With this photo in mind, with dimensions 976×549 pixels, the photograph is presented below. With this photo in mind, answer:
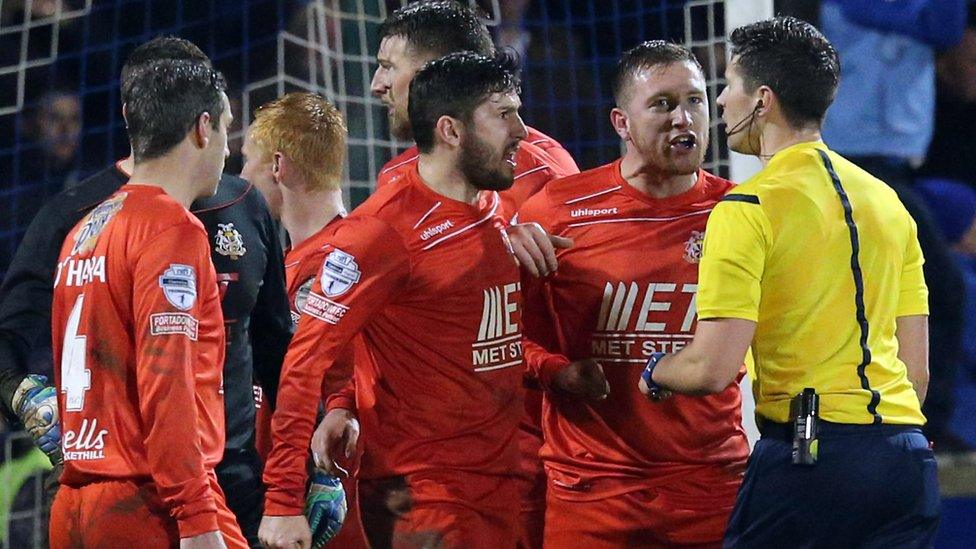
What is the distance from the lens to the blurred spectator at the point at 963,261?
21.7 feet

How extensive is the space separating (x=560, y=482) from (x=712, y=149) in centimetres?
228

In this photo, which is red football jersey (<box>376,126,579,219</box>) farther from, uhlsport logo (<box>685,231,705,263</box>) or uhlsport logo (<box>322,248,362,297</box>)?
uhlsport logo (<box>322,248,362,297</box>)

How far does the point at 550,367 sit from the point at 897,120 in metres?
3.05

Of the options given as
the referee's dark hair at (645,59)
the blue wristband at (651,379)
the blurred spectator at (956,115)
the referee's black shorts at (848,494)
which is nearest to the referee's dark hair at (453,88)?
the referee's dark hair at (645,59)

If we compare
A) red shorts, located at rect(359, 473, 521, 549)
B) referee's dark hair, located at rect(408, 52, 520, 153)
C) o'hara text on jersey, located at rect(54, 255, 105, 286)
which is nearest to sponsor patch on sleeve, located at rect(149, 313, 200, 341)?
o'hara text on jersey, located at rect(54, 255, 105, 286)

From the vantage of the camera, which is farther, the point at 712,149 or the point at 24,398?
the point at 712,149

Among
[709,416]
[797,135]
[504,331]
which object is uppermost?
[797,135]

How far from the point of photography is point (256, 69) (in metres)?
6.66

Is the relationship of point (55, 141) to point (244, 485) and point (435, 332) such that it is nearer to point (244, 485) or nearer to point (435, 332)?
point (244, 485)

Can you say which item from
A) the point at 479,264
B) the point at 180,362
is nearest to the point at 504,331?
the point at 479,264

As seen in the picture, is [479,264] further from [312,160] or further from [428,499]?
[312,160]

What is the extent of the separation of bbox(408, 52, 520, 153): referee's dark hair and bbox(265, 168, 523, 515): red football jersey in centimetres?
14

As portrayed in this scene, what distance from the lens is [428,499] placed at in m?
3.66

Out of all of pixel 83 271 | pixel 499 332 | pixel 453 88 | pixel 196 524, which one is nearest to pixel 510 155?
pixel 453 88
